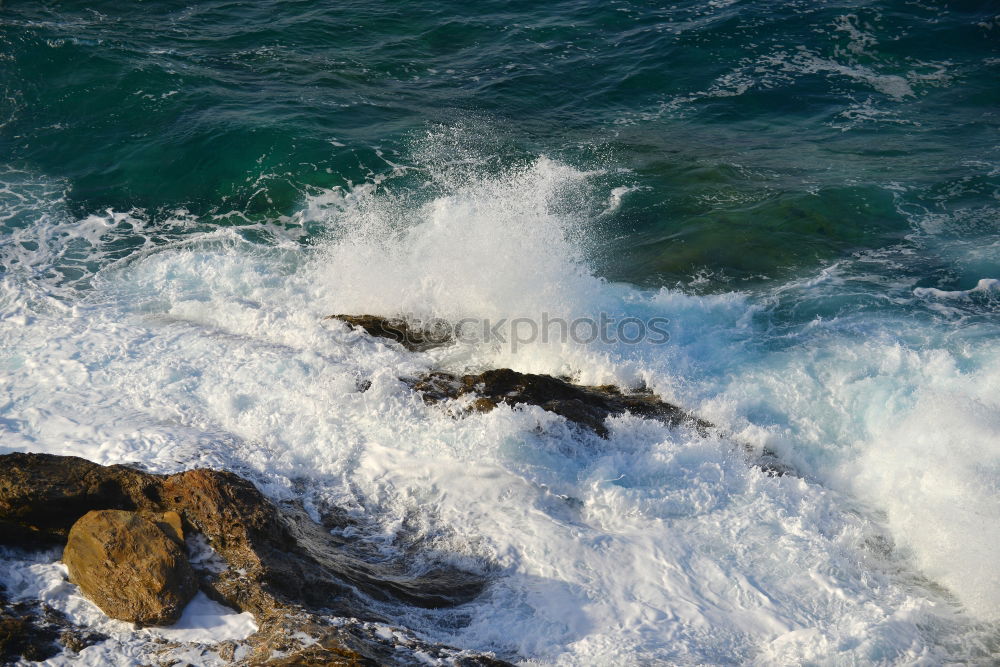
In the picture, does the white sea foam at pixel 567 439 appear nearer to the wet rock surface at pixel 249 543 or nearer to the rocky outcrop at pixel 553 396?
the rocky outcrop at pixel 553 396

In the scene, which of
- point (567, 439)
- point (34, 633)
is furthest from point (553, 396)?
point (34, 633)

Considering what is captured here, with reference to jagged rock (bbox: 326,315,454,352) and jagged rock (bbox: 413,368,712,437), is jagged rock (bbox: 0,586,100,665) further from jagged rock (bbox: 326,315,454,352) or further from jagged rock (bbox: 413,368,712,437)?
jagged rock (bbox: 326,315,454,352)

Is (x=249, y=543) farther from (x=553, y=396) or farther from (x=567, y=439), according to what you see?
(x=553, y=396)

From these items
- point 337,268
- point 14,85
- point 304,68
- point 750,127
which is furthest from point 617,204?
point 14,85

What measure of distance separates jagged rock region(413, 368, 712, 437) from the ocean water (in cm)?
23

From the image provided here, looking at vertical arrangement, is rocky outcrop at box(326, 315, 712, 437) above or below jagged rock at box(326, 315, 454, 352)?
below

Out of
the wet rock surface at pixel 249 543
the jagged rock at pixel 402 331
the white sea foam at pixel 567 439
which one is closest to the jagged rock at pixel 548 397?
the white sea foam at pixel 567 439

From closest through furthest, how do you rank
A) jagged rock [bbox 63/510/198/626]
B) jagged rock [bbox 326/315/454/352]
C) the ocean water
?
jagged rock [bbox 63/510/198/626] → the ocean water → jagged rock [bbox 326/315/454/352]

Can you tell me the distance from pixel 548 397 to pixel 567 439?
0.57m

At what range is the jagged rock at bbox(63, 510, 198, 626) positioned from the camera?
18.1 ft

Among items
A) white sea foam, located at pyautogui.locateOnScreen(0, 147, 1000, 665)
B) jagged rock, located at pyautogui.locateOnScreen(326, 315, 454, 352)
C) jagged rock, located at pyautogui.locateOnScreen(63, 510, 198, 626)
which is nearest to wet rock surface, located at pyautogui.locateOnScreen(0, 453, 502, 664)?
jagged rock, located at pyautogui.locateOnScreen(63, 510, 198, 626)

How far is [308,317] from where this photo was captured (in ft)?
34.0

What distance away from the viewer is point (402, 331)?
10.1 metres

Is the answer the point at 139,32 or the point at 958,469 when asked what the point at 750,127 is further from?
the point at 139,32
